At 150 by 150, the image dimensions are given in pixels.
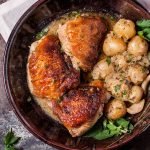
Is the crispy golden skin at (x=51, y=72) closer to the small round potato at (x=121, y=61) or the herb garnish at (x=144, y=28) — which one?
the small round potato at (x=121, y=61)

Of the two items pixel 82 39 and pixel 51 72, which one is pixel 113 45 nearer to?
pixel 82 39

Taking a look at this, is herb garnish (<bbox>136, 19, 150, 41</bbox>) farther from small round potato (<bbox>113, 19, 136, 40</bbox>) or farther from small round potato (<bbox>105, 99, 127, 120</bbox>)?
small round potato (<bbox>105, 99, 127, 120</bbox>)

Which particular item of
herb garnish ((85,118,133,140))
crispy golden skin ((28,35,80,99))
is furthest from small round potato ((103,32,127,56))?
herb garnish ((85,118,133,140))

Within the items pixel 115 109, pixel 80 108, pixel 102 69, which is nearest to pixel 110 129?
pixel 115 109

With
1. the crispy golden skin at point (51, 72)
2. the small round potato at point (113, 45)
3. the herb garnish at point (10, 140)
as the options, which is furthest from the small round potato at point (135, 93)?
the herb garnish at point (10, 140)

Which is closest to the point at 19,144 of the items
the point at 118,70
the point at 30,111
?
the point at 30,111

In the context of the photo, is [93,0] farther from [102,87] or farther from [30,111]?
[30,111]

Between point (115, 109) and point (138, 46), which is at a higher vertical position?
point (138, 46)
